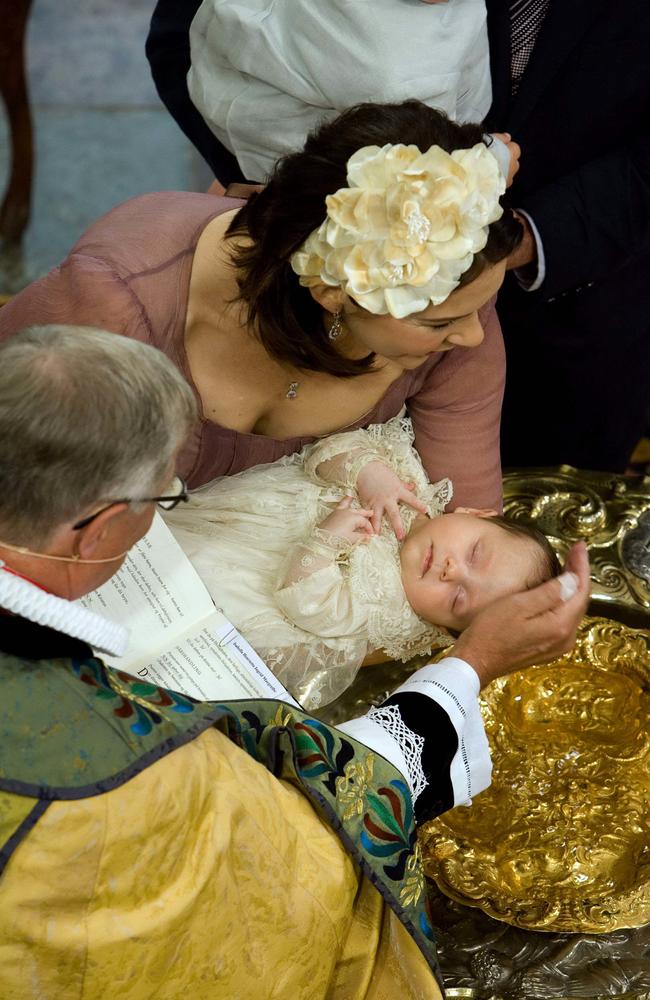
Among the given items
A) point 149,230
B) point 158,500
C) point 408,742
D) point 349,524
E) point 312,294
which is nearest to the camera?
point 158,500

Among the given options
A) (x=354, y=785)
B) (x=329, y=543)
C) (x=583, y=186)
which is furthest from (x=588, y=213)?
(x=354, y=785)

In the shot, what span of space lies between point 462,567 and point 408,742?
1.75ft

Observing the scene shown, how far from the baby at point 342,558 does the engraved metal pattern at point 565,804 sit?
0.79 feet

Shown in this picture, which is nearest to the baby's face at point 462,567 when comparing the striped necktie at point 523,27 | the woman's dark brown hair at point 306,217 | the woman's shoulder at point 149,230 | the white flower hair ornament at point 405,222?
the woman's dark brown hair at point 306,217

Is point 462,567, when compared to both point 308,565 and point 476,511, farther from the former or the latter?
point 308,565

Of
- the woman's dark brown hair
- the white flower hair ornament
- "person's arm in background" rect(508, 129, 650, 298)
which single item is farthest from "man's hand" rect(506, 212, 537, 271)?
the white flower hair ornament

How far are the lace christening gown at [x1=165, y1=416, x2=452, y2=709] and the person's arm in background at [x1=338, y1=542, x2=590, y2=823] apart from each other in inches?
Result: 11.8

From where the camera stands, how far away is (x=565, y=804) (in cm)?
215

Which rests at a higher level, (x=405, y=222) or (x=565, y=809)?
(x=405, y=222)

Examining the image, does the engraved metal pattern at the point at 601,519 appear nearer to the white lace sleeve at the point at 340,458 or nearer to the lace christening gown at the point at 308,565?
the lace christening gown at the point at 308,565

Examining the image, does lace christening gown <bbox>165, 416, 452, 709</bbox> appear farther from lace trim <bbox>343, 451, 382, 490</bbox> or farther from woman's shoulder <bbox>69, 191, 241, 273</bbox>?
woman's shoulder <bbox>69, 191, 241, 273</bbox>

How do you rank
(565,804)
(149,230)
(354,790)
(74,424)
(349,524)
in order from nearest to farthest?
(74,424), (354,790), (149,230), (565,804), (349,524)

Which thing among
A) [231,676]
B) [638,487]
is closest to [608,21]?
[638,487]

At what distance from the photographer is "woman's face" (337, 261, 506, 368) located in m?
1.92
